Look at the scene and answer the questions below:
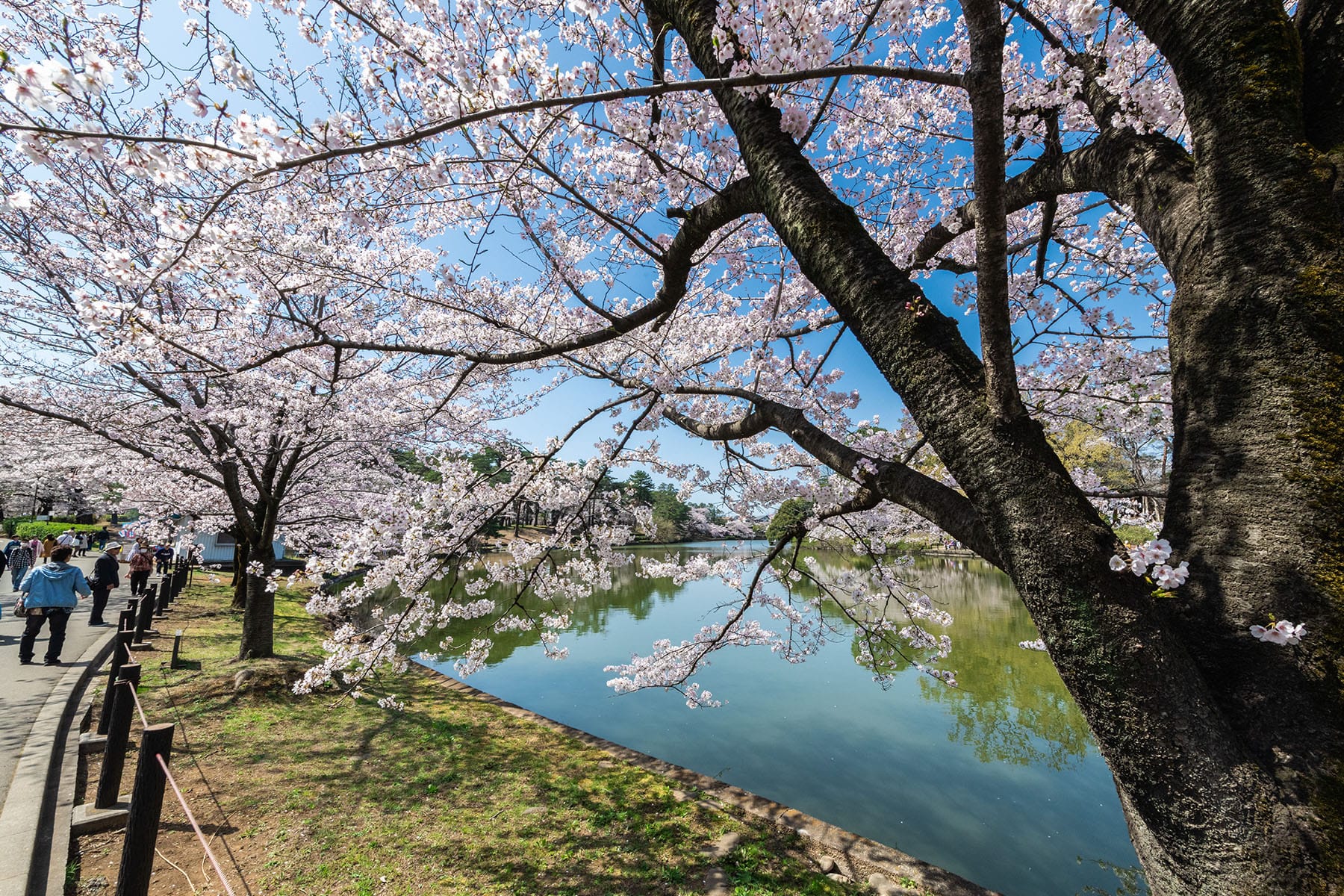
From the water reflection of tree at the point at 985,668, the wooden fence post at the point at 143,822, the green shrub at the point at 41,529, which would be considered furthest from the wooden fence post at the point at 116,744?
the green shrub at the point at 41,529

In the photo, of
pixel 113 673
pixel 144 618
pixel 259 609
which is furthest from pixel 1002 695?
pixel 144 618

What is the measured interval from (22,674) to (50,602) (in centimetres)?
77

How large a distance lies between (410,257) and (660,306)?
554 centimetres

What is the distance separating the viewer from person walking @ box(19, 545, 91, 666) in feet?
19.0

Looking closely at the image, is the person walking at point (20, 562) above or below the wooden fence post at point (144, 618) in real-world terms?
above

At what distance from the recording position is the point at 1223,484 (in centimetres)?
118

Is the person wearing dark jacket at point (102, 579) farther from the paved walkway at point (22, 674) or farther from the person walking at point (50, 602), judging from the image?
the person walking at point (50, 602)

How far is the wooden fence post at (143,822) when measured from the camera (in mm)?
2156

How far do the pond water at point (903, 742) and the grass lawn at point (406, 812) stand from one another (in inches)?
71.2

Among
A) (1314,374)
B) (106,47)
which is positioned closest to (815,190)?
(1314,374)

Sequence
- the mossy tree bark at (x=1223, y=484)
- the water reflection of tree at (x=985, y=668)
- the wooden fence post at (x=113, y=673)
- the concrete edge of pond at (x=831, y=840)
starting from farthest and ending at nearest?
the water reflection of tree at (x=985, y=668) < the wooden fence post at (x=113, y=673) < the concrete edge of pond at (x=831, y=840) < the mossy tree bark at (x=1223, y=484)

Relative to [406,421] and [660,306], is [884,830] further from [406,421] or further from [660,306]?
[406,421]

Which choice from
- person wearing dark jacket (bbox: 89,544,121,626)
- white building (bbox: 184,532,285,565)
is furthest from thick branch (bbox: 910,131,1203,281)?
white building (bbox: 184,532,285,565)

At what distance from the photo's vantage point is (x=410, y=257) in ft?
21.4
